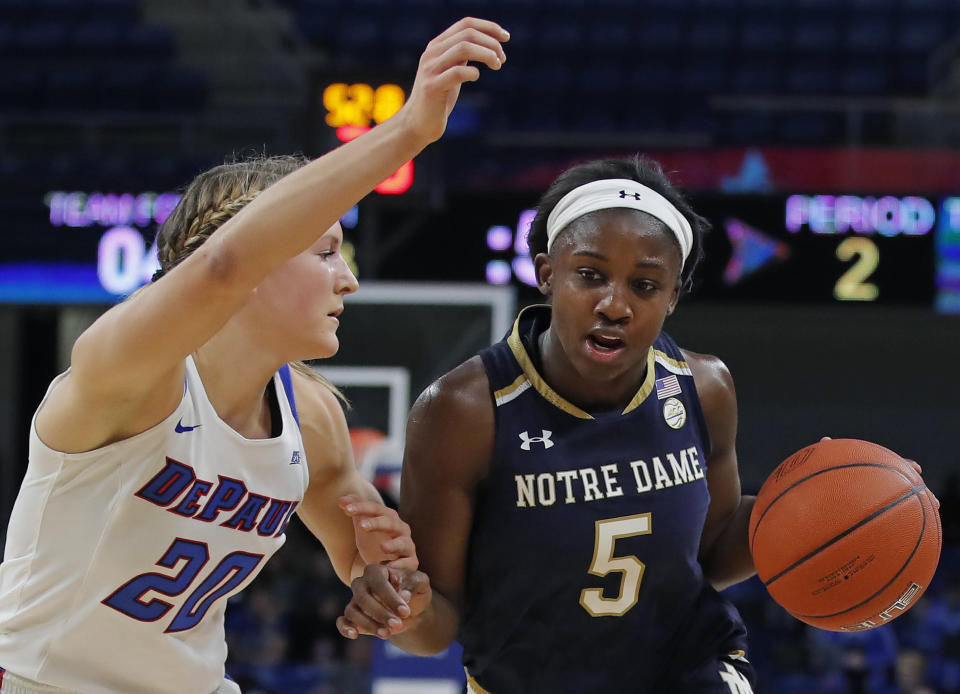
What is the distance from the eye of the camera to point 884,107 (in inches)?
312

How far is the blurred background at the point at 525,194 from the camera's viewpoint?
6.92 m

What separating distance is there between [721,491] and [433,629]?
0.77m

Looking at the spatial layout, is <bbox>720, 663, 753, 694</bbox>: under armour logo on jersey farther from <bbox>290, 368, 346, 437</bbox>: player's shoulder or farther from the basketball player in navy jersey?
<bbox>290, 368, 346, 437</bbox>: player's shoulder

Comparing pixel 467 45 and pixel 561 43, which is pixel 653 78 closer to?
pixel 561 43

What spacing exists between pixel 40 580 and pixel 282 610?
727 centimetres

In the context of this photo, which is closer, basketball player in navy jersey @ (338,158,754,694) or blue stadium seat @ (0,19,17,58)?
basketball player in navy jersey @ (338,158,754,694)

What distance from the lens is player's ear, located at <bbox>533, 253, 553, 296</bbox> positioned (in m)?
2.65

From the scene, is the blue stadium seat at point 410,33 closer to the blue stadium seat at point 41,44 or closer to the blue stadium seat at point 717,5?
the blue stadium seat at point 717,5

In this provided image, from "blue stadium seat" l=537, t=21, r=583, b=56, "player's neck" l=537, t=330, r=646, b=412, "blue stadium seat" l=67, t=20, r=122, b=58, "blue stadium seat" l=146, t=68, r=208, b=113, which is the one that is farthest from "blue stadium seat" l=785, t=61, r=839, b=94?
"player's neck" l=537, t=330, r=646, b=412

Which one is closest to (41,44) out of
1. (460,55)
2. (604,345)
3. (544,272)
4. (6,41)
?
(6,41)

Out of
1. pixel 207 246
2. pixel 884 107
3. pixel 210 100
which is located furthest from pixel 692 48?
pixel 207 246

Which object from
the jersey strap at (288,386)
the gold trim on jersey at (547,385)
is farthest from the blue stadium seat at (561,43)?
the jersey strap at (288,386)

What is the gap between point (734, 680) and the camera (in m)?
2.60

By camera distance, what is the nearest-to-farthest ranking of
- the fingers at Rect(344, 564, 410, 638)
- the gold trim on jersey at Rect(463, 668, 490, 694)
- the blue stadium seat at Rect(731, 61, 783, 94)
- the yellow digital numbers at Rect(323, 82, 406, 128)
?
1. the fingers at Rect(344, 564, 410, 638)
2. the gold trim on jersey at Rect(463, 668, 490, 694)
3. the yellow digital numbers at Rect(323, 82, 406, 128)
4. the blue stadium seat at Rect(731, 61, 783, 94)
